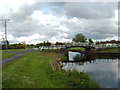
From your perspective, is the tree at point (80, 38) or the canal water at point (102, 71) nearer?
the canal water at point (102, 71)

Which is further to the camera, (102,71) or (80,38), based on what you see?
(80,38)

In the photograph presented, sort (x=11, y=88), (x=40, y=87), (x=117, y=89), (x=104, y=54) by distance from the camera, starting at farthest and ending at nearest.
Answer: (x=104, y=54) → (x=117, y=89) → (x=40, y=87) → (x=11, y=88)

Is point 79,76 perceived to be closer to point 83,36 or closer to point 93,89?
point 93,89

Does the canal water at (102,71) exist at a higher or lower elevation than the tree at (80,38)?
lower

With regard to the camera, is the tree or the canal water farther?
the tree

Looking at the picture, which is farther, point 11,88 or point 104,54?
point 104,54

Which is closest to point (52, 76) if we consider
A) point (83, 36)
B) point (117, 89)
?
point (117, 89)

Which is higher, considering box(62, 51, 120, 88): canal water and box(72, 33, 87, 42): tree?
box(72, 33, 87, 42): tree

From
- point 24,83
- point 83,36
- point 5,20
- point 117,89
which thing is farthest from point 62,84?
point 83,36

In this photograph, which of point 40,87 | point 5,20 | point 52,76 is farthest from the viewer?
point 5,20

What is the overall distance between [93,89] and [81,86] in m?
1.25

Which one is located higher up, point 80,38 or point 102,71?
point 80,38

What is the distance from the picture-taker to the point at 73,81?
16234 millimetres

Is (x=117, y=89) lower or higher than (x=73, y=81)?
lower
